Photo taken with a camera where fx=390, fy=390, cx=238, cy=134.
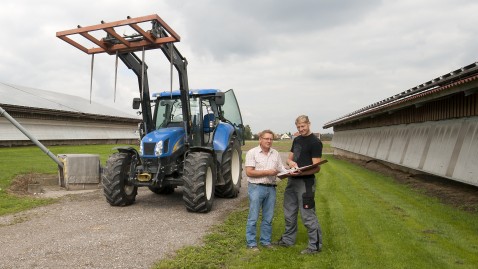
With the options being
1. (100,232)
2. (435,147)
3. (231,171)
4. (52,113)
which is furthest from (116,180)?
(52,113)

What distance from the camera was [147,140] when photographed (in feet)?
27.8

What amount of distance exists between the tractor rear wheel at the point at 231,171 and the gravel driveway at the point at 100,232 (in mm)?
343

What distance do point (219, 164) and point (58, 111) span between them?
61.9ft

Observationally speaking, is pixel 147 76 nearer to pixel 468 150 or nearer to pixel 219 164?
pixel 219 164

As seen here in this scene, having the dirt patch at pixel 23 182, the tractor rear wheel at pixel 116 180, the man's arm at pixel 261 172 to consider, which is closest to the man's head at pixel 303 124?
the man's arm at pixel 261 172

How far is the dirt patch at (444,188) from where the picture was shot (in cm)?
887

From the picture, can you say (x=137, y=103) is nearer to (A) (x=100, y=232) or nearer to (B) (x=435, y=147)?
(A) (x=100, y=232)

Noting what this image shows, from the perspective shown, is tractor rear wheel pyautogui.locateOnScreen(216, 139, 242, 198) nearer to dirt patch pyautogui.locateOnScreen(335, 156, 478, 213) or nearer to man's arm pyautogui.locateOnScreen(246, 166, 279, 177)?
man's arm pyautogui.locateOnScreen(246, 166, 279, 177)

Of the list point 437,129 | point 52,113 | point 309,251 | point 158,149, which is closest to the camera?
point 309,251

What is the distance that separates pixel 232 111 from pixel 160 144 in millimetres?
3242

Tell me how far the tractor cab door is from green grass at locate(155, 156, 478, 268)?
9.73 ft

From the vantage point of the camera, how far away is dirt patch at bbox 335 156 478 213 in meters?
8.87

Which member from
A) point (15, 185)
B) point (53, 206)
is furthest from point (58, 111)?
point (53, 206)

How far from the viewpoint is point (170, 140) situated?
859 centimetres
